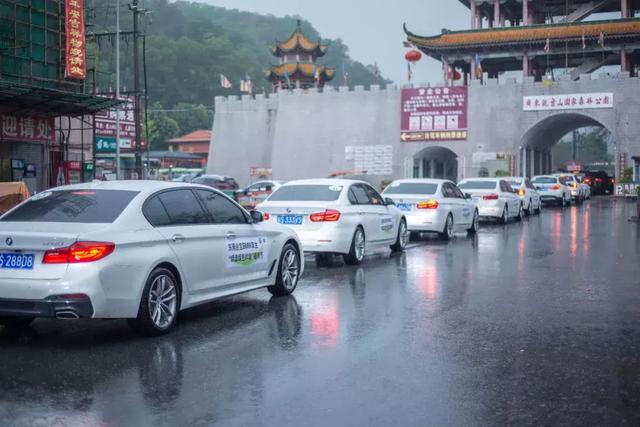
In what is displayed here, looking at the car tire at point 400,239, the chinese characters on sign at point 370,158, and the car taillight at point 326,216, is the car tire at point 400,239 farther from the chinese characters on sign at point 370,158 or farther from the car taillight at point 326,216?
the chinese characters on sign at point 370,158

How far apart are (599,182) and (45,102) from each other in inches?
1633

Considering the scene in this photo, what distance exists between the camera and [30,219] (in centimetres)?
Answer: 744

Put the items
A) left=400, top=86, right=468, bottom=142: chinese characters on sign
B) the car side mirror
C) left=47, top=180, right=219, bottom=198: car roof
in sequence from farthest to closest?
left=400, top=86, right=468, bottom=142: chinese characters on sign → the car side mirror → left=47, top=180, right=219, bottom=198: car roof

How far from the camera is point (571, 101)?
47.6 m

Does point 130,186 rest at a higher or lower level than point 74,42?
lower

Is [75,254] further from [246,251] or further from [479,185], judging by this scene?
[479,185]

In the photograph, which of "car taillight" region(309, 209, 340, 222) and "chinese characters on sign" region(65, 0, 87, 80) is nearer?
"car taillight" region(309, 209, 340, 222)

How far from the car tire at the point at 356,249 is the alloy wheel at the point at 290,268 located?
3144 millimetres

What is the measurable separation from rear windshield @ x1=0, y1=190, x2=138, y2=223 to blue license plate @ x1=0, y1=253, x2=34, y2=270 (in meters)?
0.57

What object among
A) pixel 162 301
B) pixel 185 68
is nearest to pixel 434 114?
pixel 162 301

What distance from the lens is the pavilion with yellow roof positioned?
6569cm

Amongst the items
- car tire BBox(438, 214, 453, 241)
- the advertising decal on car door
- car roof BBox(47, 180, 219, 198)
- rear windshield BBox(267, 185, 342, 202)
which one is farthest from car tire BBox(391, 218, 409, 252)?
car roof BBox(47, 180, 219, 198)

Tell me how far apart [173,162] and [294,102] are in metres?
27.4

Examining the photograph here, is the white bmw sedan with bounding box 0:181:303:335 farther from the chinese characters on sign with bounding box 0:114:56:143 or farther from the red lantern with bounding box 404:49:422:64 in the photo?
the red lantern with bounding box 404:49:422:64
